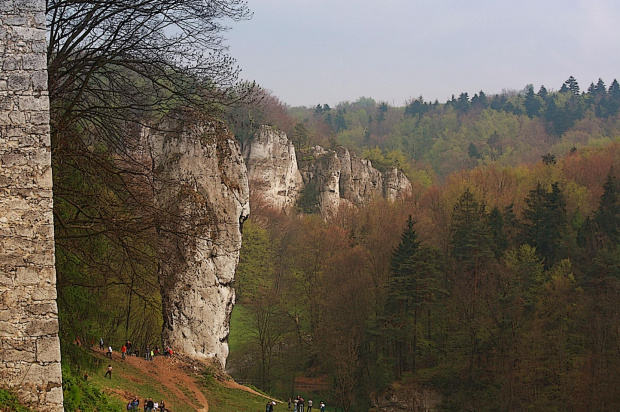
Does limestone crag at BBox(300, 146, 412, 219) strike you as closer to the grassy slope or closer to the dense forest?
the dense forest

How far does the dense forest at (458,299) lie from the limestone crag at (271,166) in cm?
1688

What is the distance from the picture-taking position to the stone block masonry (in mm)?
5629

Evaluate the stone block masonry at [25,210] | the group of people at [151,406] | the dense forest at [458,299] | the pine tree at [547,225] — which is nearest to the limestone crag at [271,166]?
the dense forest at [458,299]

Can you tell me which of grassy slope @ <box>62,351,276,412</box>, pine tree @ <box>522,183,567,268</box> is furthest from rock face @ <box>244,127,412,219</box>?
grassy slope @ <box>62,351,276,412</box>

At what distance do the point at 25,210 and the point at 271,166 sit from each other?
62.5m

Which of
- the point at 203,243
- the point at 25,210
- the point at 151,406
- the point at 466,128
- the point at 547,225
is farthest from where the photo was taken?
Result: the point at 466,128

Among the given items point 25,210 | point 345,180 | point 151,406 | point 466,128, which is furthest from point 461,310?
point 466,128

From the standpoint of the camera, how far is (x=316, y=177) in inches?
2832

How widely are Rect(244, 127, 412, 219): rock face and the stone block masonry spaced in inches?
2304

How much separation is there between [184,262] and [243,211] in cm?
240

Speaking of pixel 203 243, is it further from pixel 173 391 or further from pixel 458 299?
pixel 458 299

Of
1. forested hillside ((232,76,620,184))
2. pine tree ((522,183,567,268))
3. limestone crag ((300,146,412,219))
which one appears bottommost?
pine tree ((522,183,567,268))

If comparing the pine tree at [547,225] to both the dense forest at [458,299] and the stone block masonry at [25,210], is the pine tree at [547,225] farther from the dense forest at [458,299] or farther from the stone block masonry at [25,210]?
the stone block masonry at [25,210]

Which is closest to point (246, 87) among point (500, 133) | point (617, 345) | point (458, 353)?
point (617, 345)
